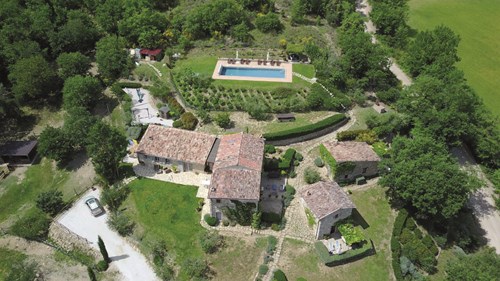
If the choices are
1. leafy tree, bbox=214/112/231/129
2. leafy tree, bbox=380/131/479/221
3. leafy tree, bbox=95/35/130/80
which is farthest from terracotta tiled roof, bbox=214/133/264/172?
leafy tree, bbox=95/35/130/80

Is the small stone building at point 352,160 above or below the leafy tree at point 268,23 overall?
below

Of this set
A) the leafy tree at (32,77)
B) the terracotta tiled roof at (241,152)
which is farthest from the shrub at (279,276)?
the leafy tree at (32,77)

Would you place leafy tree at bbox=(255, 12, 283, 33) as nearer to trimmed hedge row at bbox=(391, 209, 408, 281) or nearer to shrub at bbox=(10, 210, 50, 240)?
trimmed hedge row at bbox=(391, 209, 408, 281)

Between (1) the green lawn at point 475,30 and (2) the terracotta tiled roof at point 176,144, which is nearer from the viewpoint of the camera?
(2) the terracotta tiled roof at point 176,144

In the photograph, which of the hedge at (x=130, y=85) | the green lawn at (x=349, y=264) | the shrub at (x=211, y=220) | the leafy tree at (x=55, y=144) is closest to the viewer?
the green lawn at (x=349, y=264)

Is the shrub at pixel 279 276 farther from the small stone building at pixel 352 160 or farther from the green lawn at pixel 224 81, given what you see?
Answer: the green lawn at pixel 224 81
